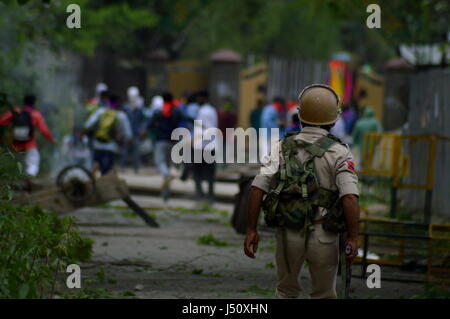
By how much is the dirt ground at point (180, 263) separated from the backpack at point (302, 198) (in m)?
2.34

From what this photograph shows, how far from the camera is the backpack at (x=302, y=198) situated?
5.88 m

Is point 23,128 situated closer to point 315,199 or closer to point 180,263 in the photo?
point 180,263

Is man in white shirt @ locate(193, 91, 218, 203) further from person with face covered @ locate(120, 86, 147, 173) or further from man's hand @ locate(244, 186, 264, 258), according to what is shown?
man's hand @ locate(244, 186, 264, 258)

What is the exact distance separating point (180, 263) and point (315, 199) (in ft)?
14.1

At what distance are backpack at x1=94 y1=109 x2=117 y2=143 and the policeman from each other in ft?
32.1

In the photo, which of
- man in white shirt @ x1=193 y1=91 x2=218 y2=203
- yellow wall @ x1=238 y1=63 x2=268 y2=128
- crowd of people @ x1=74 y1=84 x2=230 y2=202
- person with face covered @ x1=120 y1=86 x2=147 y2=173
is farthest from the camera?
yellow wall @ x1=238 y1=63 x2=268 y2=128

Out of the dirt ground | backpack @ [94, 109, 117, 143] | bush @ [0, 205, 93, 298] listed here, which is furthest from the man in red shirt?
bush @ [0, 205, 93, 298]

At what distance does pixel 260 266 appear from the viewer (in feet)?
A: 32.8

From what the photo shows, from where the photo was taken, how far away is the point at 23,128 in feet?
47.8

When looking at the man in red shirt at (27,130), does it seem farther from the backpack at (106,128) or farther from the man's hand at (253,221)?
the man's hand at (253,221)

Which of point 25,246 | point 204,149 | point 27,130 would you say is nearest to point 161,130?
point 204,149

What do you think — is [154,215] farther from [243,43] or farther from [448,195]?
[243,43]

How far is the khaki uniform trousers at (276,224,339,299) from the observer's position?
5.90 m
